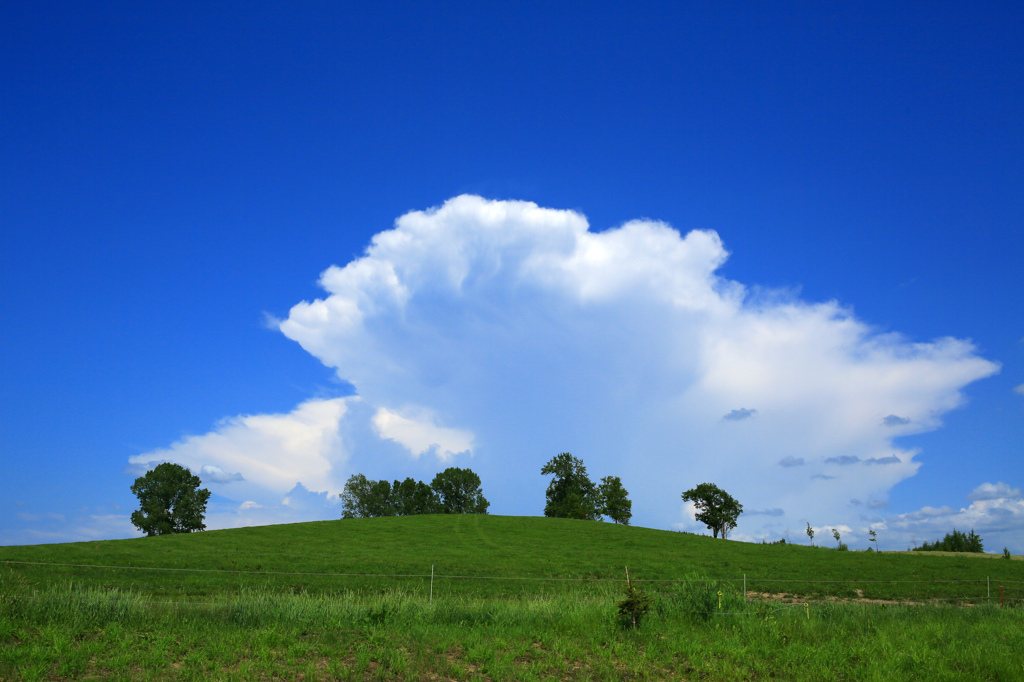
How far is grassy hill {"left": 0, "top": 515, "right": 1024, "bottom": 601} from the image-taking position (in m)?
27.1

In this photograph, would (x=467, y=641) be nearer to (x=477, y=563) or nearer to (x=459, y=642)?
(x=459, y=642)

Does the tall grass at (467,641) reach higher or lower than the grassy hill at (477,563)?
higher

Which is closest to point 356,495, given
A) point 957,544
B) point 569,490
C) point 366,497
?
point 366,497

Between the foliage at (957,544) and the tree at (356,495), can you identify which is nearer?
the foliage at (957,544)

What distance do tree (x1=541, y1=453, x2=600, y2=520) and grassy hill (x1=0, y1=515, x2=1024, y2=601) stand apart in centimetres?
3402

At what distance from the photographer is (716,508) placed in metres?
80.5

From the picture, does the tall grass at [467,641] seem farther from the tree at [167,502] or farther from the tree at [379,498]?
the tree at [379,498]

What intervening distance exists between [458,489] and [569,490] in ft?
74.9

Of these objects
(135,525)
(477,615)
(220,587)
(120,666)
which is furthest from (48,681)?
(135,525)

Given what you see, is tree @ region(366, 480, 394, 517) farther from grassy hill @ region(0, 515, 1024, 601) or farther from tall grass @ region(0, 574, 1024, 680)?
tall grass @ region(0, 574, 1024, 680)

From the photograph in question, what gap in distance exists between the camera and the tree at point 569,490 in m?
88.9

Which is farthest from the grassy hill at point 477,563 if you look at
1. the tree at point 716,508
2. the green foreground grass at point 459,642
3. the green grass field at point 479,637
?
the tree at point 716,508

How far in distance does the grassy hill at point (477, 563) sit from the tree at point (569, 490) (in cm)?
3402

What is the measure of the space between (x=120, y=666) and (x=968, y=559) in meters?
54.5
